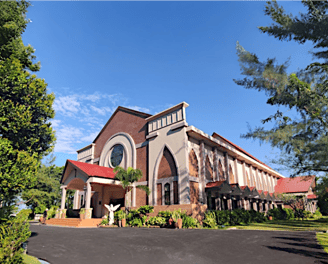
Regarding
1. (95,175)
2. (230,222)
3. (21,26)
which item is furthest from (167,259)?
(95,175)

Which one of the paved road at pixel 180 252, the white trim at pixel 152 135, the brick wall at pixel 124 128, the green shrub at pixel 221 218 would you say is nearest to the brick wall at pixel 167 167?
the white trim at pixel 152 135

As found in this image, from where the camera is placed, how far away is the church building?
805 inches

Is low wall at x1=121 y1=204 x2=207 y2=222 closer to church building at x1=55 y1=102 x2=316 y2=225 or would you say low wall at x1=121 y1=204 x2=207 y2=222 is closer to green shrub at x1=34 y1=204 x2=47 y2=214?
church building at x1=55 y1=102 x2=316 y2=225

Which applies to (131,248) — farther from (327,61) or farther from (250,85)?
(327,61)

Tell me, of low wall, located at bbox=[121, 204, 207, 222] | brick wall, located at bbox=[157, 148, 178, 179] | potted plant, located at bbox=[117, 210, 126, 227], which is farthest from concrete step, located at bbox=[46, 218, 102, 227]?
brick wall, located at bbox=[157, 148, 178, 179]

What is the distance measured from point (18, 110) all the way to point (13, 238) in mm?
6421

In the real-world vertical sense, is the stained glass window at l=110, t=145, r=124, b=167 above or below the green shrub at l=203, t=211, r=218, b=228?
above

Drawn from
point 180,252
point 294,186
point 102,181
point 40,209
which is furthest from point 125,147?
Result: point 294,186

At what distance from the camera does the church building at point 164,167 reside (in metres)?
20.4

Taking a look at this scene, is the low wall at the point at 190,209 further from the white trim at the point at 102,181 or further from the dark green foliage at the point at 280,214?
the dark green foliage at the point at 280,214

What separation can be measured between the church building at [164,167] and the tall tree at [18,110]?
10.8m

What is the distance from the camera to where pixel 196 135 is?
21344 mm

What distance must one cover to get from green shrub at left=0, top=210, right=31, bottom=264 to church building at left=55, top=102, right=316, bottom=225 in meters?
13.4

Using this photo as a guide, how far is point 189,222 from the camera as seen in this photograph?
17.0 meters
